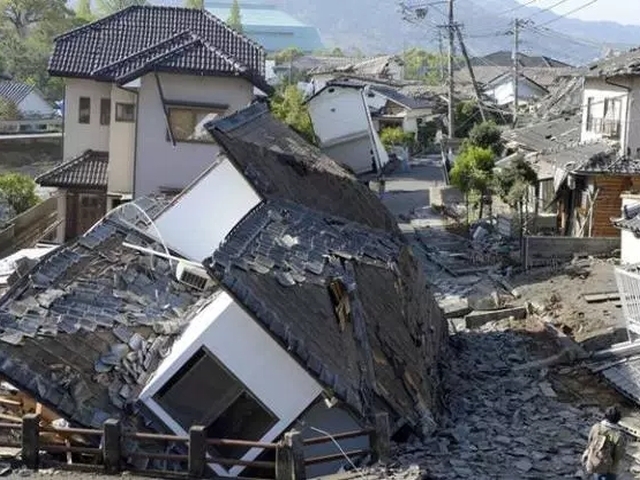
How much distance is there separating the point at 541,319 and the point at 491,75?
61.3m

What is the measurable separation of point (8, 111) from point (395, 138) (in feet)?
72.3

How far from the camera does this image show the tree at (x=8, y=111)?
2233 inches

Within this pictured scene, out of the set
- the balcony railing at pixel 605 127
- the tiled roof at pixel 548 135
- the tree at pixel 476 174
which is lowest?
the tree at pixel 476 174

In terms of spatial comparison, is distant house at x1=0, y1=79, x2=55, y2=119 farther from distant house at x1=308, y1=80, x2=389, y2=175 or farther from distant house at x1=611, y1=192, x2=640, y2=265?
distant house at x1=611, y1=192, x2=640, y2=265

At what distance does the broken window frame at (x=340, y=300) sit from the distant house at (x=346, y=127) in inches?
1103

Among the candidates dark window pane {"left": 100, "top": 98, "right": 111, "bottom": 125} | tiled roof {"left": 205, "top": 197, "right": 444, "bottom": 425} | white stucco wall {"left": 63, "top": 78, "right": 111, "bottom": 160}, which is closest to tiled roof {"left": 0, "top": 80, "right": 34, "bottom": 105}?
white stucco wall {"left": 63, "top": 78, "right": 111, "bottom": 160}

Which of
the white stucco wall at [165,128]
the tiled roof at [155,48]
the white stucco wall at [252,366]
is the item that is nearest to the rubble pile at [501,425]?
the white stucco wall at [252,366]

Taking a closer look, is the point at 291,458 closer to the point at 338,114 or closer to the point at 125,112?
the point at 125,112

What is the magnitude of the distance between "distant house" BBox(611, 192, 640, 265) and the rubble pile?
14.9 feet

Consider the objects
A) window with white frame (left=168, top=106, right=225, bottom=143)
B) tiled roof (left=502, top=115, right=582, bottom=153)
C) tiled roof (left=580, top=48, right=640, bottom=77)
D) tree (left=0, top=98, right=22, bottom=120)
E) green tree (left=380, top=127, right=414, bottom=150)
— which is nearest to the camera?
window with white frame (left=168, top=106, right=225, bottom=143)

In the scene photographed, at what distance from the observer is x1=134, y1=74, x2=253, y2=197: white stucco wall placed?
24.5 metres

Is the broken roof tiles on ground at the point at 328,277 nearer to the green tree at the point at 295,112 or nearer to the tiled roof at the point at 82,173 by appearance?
the tiled roof at the point at 82,173

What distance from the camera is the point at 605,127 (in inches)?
1233

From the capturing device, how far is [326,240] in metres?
14.8
